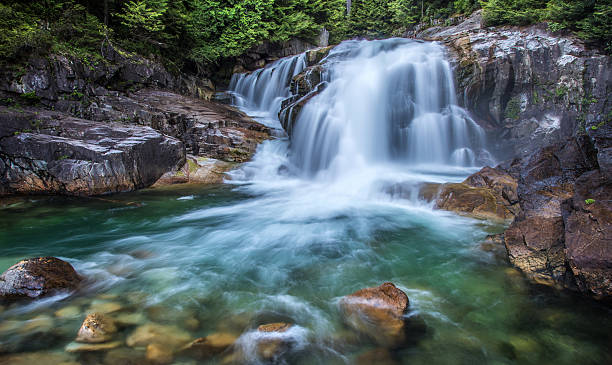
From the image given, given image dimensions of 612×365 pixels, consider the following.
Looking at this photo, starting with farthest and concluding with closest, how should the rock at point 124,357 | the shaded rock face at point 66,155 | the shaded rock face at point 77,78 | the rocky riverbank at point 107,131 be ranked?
the shaded rock face at point 77,78, the rocky riverbank at point 107,131, the shaded rock face at point 66,155, the rock at point 124,357

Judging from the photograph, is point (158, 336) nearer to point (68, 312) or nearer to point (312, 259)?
point (68, 312)

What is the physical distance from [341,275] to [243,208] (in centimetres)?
427

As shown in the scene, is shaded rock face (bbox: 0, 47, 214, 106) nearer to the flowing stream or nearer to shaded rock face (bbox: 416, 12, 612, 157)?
the flowing stream

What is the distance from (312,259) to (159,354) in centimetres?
254

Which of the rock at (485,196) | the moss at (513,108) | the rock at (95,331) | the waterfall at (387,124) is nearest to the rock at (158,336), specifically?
the rock at (95,331)

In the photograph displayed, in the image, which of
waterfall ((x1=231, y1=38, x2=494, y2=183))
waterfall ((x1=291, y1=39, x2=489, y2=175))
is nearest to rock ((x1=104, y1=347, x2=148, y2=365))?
waterfall ((x1=231, y1=38, x2=494, y2=183))

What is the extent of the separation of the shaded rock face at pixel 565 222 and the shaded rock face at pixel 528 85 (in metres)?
7.36

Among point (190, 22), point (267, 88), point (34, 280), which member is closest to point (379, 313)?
point (34, 280)

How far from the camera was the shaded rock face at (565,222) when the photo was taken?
9.23 feet

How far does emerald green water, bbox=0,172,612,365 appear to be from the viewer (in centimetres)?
252

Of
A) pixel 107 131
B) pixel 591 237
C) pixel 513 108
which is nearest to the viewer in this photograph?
pixel 591 237

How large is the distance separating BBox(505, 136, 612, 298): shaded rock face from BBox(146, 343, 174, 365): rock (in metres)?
3.94

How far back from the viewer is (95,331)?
97.5 inches

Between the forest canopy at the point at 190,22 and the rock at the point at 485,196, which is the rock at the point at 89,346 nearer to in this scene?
the rock at the point at 485,196
